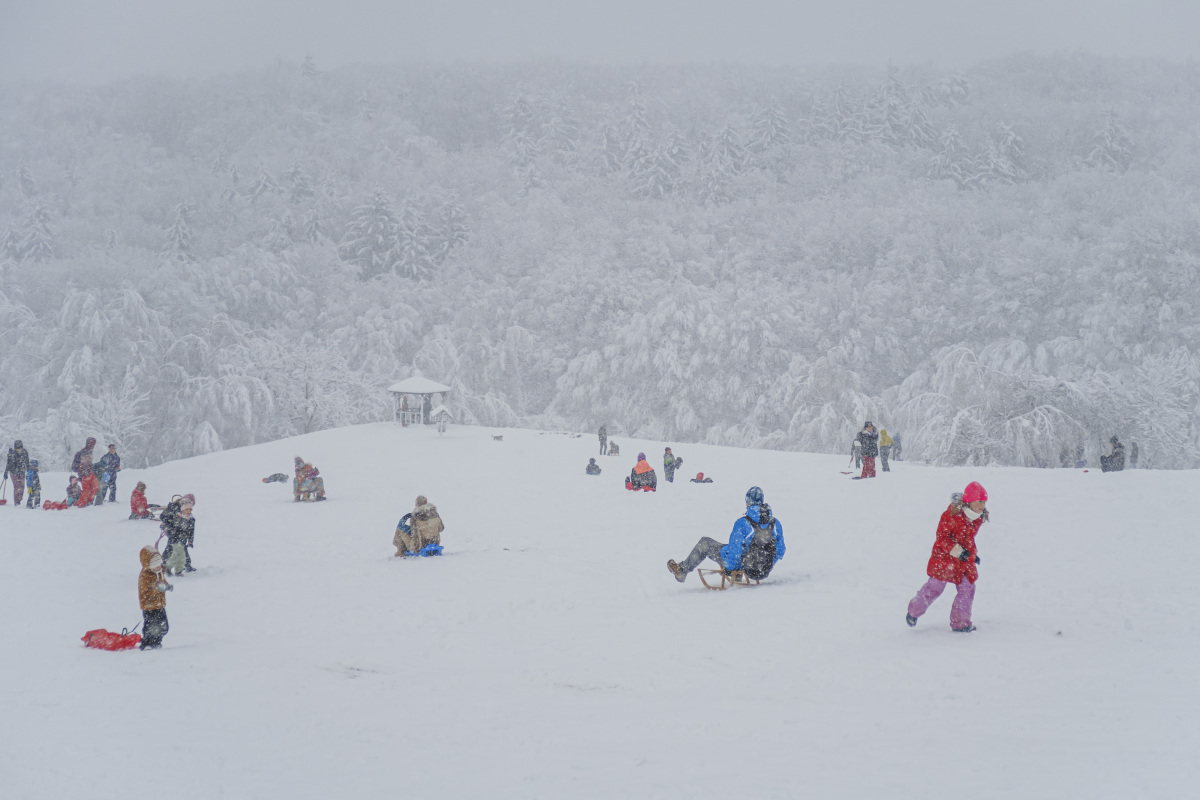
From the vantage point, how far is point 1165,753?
476 centimetres

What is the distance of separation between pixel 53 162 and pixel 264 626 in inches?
2986

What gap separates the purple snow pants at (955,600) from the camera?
7.60 metres

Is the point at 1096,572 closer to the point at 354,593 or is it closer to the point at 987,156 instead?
the point at 354,593

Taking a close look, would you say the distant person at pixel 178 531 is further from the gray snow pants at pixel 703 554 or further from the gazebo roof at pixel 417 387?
the gazebo roof at pixel 417 387

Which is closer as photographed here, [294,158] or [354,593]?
[354,593]

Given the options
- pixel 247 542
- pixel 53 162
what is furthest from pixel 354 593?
pixel 53 162

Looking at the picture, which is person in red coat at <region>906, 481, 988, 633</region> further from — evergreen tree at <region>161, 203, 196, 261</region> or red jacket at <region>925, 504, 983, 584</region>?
evergreen tree at <region>161, 203, 196, 261</region>

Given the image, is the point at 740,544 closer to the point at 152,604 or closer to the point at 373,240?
the point at 152,604

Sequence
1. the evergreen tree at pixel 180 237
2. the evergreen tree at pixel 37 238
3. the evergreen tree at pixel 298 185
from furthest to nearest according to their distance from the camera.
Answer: the evergreen tree at pixel 298 185 < the evergreen tree at pixel 180 237 < the evergreen tree at pixel 37 238

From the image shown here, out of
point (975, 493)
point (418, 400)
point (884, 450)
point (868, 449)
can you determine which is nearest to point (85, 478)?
point (868, 449)

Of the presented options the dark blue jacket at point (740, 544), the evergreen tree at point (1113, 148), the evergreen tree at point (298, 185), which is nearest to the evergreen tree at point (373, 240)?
the evergreen tree at point (298, 185)

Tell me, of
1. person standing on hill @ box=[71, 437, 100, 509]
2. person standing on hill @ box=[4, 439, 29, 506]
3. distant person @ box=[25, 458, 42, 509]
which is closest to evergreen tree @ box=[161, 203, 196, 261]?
person standing on hill @ box=[4, 439, 29, 506]

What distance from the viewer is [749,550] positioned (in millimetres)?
10219

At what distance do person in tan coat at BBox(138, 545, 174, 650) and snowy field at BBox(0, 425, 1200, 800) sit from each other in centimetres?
26
